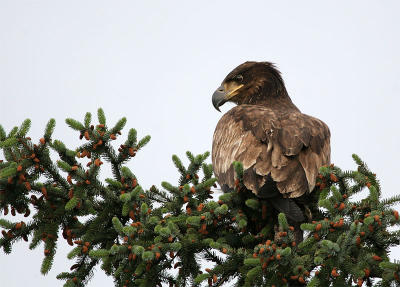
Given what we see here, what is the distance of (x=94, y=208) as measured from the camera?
5.18 meters

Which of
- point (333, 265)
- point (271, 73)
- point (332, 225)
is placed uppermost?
point (271, 73)

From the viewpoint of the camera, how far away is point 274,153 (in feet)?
18.6

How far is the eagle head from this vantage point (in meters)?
8.58

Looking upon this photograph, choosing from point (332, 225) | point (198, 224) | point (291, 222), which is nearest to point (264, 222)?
point (291, 222)

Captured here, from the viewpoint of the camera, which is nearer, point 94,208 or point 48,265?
point 48,265

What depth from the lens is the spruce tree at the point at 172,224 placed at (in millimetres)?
4273

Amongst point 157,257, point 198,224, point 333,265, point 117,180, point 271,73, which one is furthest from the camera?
point 271,73

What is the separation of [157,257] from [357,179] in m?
1.64

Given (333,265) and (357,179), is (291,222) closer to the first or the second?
(357,179)

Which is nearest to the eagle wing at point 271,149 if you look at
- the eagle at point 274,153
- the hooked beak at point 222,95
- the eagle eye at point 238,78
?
the eagle at point 274,153

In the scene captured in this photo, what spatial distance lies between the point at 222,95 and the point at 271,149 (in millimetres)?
Result: 2938

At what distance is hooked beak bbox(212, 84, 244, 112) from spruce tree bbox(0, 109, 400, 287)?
122 inches

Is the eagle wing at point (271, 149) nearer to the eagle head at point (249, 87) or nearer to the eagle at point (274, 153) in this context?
the eagle at point (274, 153)

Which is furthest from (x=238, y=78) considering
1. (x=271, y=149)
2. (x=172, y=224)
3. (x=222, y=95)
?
(x=172, y=224)
